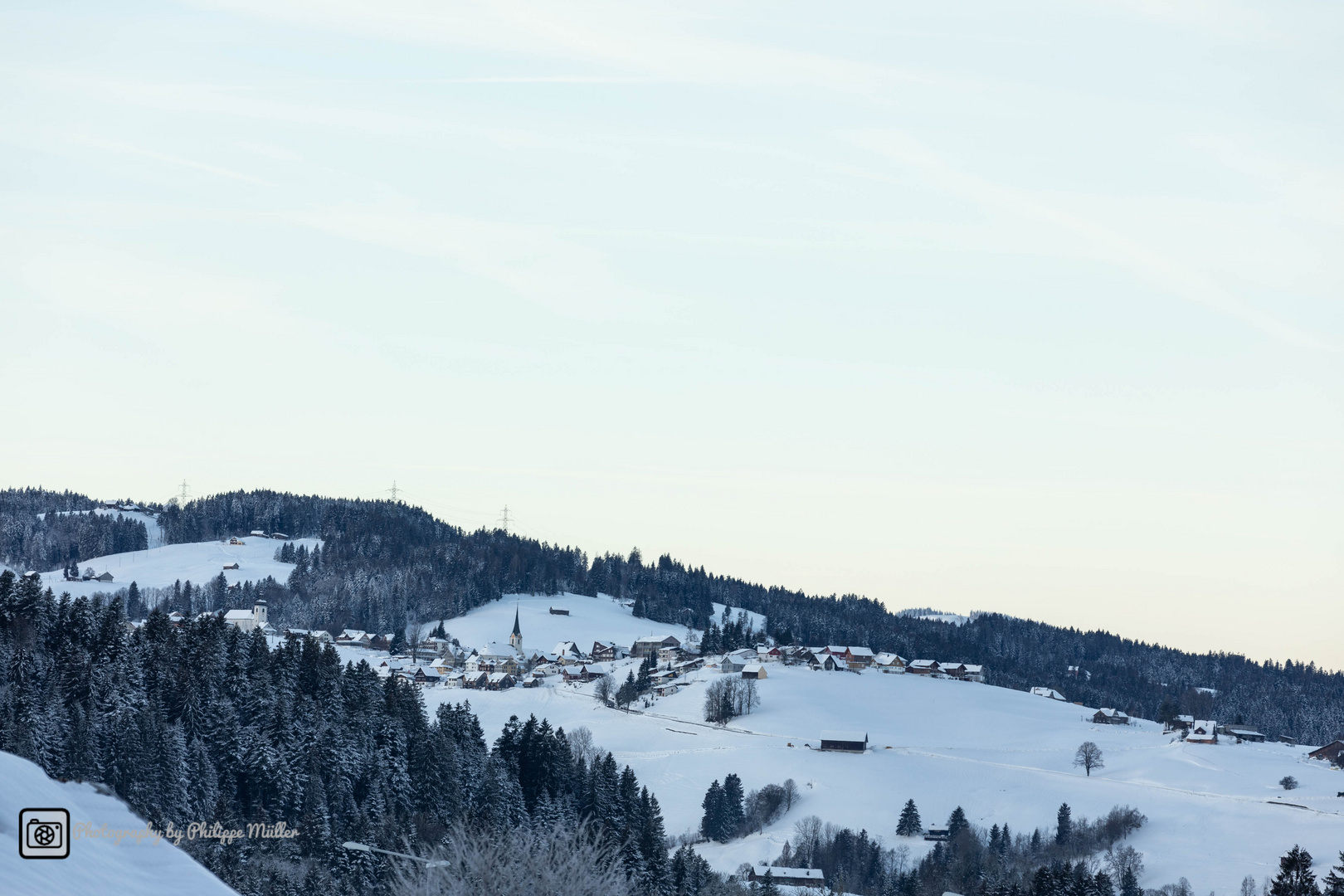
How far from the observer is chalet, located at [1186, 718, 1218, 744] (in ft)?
419

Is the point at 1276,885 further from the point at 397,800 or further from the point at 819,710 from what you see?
the point at 819,710

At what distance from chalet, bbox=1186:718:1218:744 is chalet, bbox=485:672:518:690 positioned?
74.4 m

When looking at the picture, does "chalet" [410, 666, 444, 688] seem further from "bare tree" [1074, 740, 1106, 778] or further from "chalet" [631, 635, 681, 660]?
"bare tree" [1074, 740, 1106, 778]

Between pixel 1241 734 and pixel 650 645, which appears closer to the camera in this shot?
pixel 1241 734

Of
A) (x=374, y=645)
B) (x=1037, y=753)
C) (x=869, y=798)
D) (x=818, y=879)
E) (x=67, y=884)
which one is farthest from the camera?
(x=374, y=645)

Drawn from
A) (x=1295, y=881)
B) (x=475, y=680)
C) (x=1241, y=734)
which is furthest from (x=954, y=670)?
(x=1295, y=881)

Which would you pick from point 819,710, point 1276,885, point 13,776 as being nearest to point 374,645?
point 819,710

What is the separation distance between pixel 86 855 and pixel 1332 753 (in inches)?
5384

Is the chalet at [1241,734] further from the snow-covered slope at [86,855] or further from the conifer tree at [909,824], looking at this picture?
the snow-covered slope at [86,855]

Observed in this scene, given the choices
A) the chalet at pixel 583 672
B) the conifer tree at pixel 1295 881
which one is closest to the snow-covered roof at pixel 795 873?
the conifer tree at pixel 1295 881

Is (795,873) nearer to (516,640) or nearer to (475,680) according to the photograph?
(475,680)

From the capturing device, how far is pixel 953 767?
106438 millimetres

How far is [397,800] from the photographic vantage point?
58.6 meters

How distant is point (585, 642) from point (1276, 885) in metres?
145
